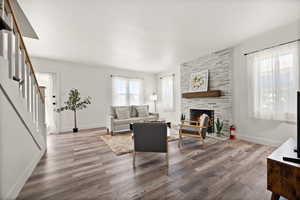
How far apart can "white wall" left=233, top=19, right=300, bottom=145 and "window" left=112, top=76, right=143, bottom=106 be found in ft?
13.4

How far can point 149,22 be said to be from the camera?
7.65 ft

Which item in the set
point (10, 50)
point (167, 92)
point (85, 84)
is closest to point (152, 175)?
point (10, 50)

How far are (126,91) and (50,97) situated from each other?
289 centimetres

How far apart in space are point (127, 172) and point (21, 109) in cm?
167

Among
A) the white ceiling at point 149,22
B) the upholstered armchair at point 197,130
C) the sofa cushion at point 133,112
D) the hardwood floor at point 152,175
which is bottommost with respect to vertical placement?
the hardwood floor at point 152,175

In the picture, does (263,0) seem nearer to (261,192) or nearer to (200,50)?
(200,50)

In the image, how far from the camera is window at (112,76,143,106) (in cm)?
581

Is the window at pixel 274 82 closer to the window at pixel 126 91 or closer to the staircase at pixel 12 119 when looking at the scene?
the staircase at pixel 12 119

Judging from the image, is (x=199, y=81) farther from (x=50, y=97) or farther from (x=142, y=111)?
(x=50, y=97)

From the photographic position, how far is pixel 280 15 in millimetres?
2234

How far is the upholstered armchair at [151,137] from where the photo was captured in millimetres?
2119

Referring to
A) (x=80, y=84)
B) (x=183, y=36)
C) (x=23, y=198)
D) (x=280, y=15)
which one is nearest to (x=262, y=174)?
(x=280, y=15)

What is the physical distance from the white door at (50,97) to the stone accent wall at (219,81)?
16.3 feet

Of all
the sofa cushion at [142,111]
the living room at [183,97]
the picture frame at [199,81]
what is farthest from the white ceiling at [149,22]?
the sofa cushion at [142,111]
